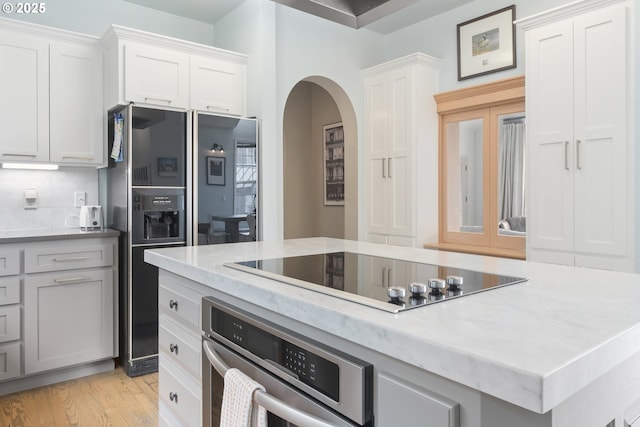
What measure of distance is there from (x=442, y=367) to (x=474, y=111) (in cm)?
345

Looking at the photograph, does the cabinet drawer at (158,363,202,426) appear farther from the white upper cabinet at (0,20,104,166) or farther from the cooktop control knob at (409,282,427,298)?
the white upper cabinet at (0,20,104,166)

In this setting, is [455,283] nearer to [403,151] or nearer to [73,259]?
[73,259]

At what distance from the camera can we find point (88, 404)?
2.58 meters

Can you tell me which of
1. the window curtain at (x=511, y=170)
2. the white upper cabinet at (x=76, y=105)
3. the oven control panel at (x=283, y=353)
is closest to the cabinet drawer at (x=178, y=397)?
the oven control panel at (x=283, y=353)

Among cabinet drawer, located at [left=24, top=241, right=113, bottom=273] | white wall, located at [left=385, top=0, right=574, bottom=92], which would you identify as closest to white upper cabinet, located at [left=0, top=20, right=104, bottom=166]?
cabinet drawer, located at [left=24, top=241, right=113, bottom=273]

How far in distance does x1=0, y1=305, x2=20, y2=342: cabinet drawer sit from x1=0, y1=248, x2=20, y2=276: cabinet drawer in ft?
0.69

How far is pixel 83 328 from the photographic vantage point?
2932 mm

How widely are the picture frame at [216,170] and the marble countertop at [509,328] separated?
6.44 feet

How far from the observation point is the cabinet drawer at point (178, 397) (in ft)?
5.04

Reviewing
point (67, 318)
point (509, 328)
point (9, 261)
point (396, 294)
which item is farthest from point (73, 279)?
point (509, 328)

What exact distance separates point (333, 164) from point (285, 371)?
15.4 ft

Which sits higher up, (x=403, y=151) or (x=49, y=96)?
(x=49, y=96)

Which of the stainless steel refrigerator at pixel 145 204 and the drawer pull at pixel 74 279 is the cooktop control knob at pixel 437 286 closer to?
the stainless steel refrigerator at pixel 145 204

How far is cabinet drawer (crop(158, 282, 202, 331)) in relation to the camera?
1.51 meters
